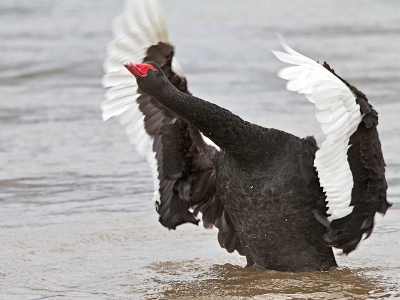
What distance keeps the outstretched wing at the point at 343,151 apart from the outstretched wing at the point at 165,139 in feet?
3.57

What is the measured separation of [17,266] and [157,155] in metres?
1.39

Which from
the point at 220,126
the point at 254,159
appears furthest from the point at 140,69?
the point at 254,159

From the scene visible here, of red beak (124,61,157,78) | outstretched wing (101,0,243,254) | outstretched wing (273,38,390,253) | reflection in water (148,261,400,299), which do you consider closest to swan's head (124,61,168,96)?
red beak (124,61,157,78)

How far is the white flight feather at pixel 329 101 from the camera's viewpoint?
5.29 metres

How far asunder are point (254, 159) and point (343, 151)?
763 millimetres

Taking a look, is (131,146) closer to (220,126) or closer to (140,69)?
(220,126)

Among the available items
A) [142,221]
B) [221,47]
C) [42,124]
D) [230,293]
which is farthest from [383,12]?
[230,293]

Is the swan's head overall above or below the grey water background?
above

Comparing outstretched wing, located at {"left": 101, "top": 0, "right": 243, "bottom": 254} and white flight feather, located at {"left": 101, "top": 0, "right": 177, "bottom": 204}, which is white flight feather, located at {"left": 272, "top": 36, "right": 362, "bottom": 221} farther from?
white flight feather, located at {"left": 101, "top": 0, "right": 177, "bottom": 204}

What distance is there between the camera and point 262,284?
6.25 metres

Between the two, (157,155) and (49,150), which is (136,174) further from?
(157,155)

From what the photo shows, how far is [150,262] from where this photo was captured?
6875 millimetres

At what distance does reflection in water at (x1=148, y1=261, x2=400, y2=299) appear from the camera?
19.8ft

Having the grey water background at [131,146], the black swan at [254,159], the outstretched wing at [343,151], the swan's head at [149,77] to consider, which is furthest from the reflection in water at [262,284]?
the swan's head at [149,77]
